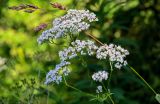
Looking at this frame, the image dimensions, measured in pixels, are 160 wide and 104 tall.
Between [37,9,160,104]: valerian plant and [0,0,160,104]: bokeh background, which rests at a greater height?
[0,0,160,104]: bokeh background

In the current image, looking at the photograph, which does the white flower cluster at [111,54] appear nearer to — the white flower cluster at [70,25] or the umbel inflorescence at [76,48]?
the umbel inflorescence at [76,48]

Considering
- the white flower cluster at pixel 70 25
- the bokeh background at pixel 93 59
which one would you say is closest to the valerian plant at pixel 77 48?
the white flower cluster at pixel 70 25

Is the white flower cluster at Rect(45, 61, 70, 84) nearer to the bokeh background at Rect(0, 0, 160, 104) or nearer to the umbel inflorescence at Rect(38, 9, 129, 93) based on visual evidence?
the umbel inflorescence at Rect(38, 9, 129, 93)

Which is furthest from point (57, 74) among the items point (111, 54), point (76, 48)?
point (111, 54)

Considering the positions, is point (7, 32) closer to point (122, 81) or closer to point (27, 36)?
point (27, 36)

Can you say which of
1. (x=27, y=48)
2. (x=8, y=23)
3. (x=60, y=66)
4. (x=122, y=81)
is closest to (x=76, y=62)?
(x=122, y=81)

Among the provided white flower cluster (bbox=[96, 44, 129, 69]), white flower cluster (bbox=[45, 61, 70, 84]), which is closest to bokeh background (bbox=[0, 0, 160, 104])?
white flower cluster (bbox=[45, 61, 70, 84])

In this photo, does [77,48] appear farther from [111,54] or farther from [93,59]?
[93,59]
